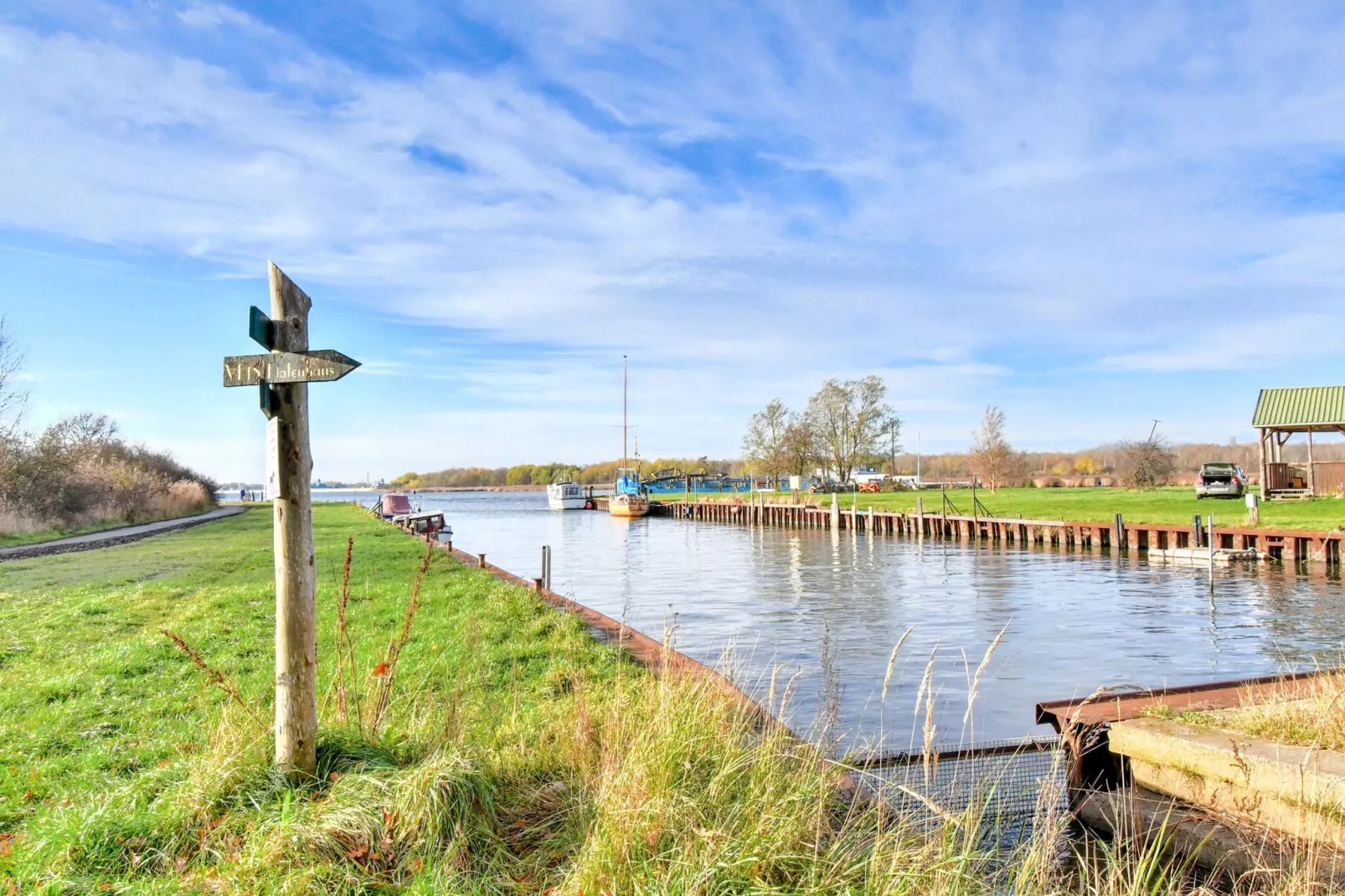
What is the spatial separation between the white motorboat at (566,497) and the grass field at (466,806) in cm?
8221

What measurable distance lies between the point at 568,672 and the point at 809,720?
265 centimetres

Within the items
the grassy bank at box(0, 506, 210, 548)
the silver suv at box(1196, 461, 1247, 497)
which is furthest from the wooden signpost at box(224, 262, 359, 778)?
the silver suv at box(1196, 461, 1247, 497)

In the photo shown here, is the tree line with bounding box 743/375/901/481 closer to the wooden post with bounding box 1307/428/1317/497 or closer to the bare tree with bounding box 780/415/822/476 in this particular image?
the bare tree with bounding box 780/415/822/476

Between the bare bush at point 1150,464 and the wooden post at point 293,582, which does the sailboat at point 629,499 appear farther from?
the wooden post at point 293,582

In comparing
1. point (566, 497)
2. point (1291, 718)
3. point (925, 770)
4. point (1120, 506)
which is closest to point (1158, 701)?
point (1291, 718)

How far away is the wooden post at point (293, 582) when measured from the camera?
4684 millimetres

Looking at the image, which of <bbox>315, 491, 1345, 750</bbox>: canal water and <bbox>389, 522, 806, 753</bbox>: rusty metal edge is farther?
<bbox>315, 491, 1345, 750</bbox>: canal water

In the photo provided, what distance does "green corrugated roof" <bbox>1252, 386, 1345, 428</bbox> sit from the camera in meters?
35.6

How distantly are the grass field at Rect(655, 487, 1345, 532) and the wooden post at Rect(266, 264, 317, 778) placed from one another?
29420 millimetres

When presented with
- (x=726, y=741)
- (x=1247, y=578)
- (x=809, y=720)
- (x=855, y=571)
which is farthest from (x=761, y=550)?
(x=726, y=741)

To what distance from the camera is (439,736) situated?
5.29 meters

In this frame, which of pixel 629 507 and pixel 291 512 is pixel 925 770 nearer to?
pixel 291 512

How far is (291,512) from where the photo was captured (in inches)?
187

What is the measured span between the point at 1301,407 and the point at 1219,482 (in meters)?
6.48
